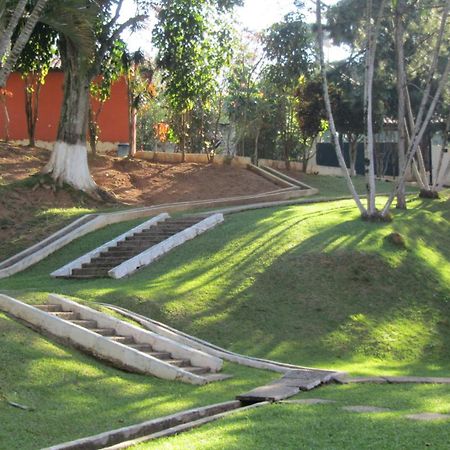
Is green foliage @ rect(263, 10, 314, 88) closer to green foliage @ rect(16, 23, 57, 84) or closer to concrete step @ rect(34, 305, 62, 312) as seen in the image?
green foliage @ rect(16, 23, 57, 84)

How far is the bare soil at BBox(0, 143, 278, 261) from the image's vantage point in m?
20.7

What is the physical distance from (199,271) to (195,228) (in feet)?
10.4

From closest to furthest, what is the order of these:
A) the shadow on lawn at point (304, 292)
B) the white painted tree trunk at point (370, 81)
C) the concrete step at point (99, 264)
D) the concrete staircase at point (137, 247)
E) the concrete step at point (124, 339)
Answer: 1. the concrete step at point (124, 339)
2. the shadow on lawn at point (304, 292)
3. the concrete staircase at point (137, 247)
4. the concrete step at point (99, 264)
5. the white painted tree trunk at point (370, 81)

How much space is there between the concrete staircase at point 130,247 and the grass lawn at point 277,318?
2.39 feet

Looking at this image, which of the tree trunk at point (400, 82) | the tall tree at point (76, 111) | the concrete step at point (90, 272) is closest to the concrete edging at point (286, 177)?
the tree trunk at point (400, 82)

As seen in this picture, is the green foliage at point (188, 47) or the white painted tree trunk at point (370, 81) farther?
the green foliage at point (188, 47)

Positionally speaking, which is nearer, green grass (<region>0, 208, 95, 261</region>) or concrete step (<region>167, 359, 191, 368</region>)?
concrete step (<region>167, 359, 191, 368</region>)

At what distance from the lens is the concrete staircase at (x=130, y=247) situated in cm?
1736

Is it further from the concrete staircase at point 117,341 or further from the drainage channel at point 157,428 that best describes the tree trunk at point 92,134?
the drainage channel at point 157,428

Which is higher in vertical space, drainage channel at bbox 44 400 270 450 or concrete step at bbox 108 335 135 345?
drainage channel at bbox 44 400 270 450

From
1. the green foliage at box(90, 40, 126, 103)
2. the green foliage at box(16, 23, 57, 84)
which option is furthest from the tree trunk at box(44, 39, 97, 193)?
the green foliage at box(90, 40, 126, 103)

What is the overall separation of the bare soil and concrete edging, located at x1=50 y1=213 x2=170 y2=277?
2.07 meters

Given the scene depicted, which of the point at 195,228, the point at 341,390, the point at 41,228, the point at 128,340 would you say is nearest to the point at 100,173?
the point at 41,228

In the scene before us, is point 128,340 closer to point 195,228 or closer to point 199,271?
point 199,271
